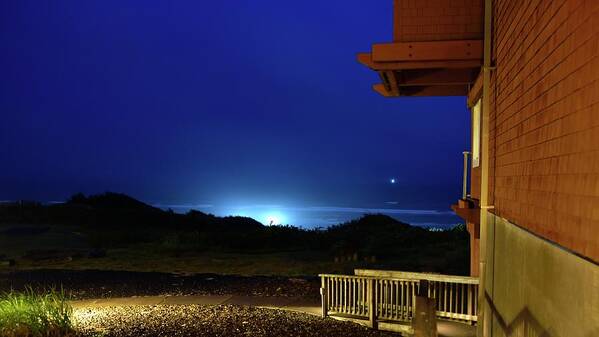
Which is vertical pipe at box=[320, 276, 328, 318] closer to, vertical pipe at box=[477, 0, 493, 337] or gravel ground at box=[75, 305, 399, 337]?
gravel ground at box=[75, 305, 399, 337]

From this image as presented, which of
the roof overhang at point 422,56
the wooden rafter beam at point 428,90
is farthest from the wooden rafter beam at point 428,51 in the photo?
the wooden rafter beam at point 428,90

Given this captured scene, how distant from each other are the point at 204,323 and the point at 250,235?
576 inches

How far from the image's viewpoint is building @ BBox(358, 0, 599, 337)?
2.83m

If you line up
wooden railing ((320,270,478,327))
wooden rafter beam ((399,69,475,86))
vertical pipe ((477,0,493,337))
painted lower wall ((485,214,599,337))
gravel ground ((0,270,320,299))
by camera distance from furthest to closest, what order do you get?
gravel ground ((0,270,320,299)) < wooden rafter beam ((399,69,475,86)) < wooden railing ((320,270,478,327)) < vertical pipe ((477,0,493,337)) < painted lower wall ((485,214,599,337))

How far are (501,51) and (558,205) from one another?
3.59 m

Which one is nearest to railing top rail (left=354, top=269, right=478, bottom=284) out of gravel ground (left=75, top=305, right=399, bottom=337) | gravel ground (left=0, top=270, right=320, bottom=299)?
gravel ground (left=75, top=305, right=399, bottom=337)

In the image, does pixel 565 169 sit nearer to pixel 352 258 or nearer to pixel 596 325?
pixel 596 325

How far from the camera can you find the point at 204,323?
8.60 m

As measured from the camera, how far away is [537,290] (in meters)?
3.75

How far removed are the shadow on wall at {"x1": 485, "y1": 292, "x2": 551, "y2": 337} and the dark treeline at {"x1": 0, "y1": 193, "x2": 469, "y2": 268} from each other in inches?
424

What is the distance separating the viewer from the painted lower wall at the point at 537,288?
2.68m

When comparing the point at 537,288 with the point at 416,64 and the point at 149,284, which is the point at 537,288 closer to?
the point at 416,64

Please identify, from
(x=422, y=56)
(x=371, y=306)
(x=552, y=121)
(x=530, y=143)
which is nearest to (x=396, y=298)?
(x=371, y=306)

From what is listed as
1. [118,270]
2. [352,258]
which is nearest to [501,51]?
[352,258]
